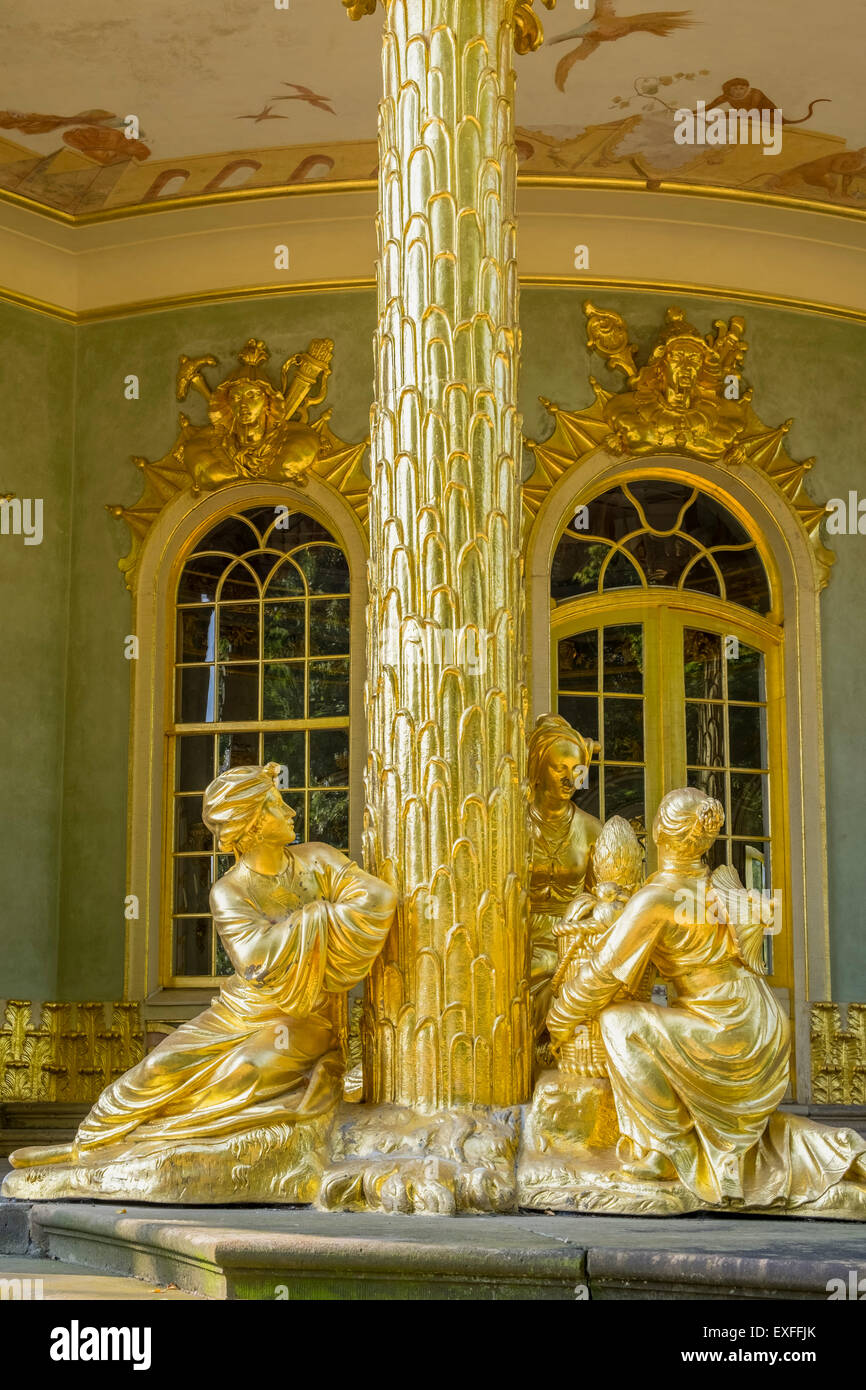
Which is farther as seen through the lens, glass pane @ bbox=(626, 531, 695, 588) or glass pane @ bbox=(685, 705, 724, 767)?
glass pane @ bbox=(626, 531, 695, 588)

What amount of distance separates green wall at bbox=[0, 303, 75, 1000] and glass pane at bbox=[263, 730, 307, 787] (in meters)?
1.27

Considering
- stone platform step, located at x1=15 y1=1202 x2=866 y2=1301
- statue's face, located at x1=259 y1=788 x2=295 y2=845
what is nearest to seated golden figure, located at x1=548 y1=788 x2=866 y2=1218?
stone platform step, located at x1=15 y1=1202 x2=866 y2=1301

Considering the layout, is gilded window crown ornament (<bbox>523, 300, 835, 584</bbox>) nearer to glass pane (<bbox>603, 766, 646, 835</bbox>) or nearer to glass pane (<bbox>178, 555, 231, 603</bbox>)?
glass pane (<bbox>603, 766, 646, 835</bbox>)

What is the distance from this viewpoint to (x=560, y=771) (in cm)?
532

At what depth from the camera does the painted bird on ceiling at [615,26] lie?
8.37m

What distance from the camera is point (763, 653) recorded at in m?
10.1

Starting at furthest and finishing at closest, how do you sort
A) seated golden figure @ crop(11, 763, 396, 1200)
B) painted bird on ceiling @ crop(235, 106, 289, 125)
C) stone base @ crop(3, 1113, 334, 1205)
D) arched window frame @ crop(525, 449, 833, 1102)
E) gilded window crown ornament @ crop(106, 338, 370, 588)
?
gilded window crown ornament @ crop(106, 338, 370, 588)
arched window frame @ crop(525, 449, 833, 1102)
painted bird on ceiling @ crop(235, 106, 289, 125)
seated golden figure @ crop(11, 763, 396, 1200)
stone base @ crop(3, 1113, 334, 1205)

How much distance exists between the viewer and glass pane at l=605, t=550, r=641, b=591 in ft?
33.0

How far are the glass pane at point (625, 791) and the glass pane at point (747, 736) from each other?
0.60 meters

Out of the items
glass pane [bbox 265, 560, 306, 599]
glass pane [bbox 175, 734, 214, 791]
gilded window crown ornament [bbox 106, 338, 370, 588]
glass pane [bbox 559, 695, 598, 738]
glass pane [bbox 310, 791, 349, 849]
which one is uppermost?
gilded window crown ornament [bbox 106, 338, 370, 588]

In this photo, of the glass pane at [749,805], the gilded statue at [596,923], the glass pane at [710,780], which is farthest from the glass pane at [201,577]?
the gilded statue at [596,923]

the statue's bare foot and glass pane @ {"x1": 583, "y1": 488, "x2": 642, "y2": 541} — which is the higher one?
glass pane @ {"x1": 583, "y1": 488, "x2": 642, "y2": 541}

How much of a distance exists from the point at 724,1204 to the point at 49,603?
685cm
